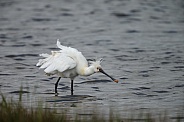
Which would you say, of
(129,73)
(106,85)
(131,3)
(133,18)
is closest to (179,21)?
(133,18)

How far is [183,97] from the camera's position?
1276 cm

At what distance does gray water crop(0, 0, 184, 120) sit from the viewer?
12562 mm

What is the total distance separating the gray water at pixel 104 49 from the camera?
41.2 feet

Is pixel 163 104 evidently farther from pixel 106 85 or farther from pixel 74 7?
pixel 74 7

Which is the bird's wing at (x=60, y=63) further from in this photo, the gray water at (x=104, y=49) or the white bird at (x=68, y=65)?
the gray water at (x=104, y=49)

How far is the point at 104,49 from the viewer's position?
2058 centimetres

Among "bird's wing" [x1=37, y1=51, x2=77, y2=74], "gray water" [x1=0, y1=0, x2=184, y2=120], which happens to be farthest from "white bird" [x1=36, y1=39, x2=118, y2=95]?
"gray water" [x1=0, y1=0, x2=184, y2=120]

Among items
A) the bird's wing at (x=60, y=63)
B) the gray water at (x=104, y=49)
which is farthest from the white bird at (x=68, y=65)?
the gray water at (x=104, y=49)

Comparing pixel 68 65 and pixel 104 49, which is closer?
pixel 68 65

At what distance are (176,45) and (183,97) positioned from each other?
8147 millimetres

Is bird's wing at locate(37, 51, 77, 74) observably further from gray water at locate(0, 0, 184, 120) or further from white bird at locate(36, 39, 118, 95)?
gray water at locate(0, 0, 184, 120)

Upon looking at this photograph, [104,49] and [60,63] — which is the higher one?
[60,63]

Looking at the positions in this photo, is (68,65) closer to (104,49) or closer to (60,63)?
(60,63)

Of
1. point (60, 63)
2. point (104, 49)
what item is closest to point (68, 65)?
point (60, 63)
